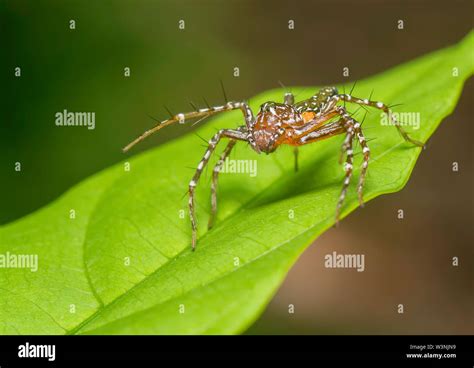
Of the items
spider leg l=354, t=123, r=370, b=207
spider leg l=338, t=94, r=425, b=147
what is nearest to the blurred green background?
spider leg l=338, t=94, r=425, b=147

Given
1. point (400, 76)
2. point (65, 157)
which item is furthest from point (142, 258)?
point (65, 157)

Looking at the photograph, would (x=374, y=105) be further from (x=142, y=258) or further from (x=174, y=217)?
(x=142, y=258)

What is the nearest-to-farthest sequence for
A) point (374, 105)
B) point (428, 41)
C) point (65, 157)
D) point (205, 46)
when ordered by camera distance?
1. point (374, 105)
2. point (65, 157)
3. point (205, 46)
4. point (428, 41)

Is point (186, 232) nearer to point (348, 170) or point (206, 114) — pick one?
point (206, 114)

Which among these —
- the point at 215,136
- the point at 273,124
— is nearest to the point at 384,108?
the point at 273,124

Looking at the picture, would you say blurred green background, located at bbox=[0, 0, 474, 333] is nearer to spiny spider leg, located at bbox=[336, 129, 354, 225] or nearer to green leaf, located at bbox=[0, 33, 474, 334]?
green leaf, located at bbox=[0, 33, 474, 334]
